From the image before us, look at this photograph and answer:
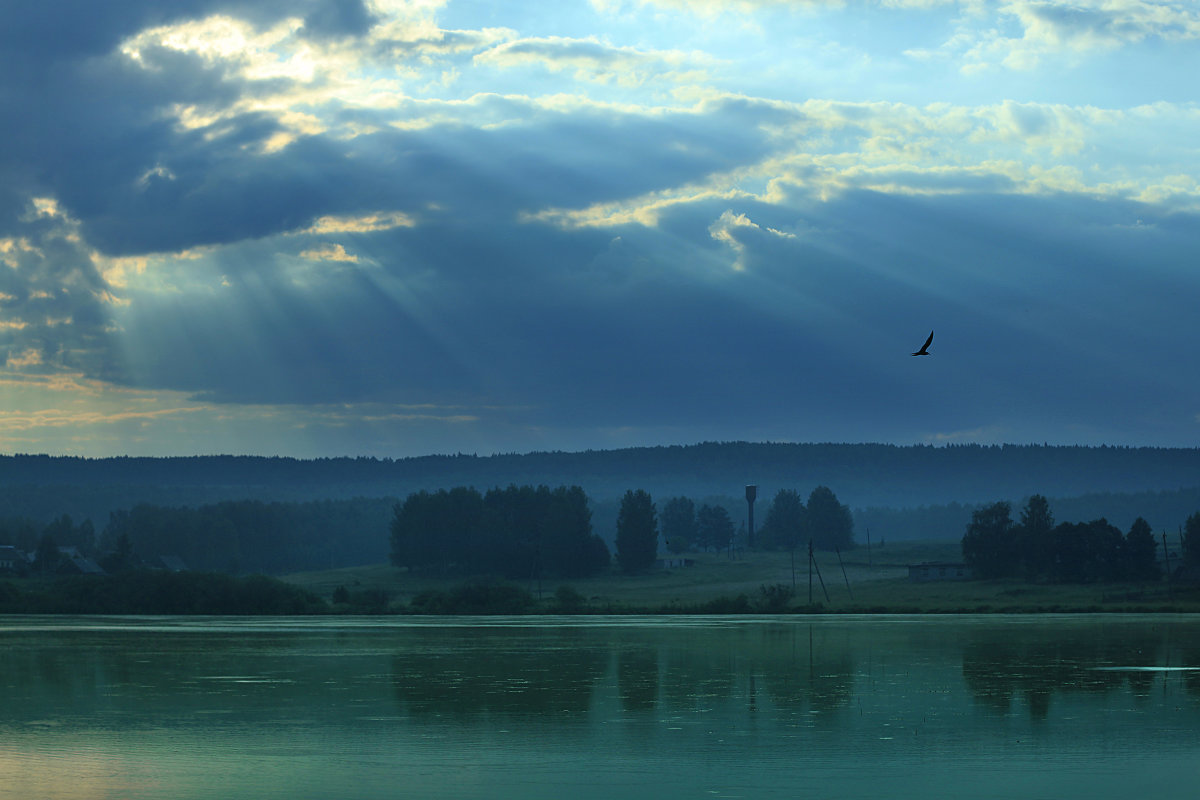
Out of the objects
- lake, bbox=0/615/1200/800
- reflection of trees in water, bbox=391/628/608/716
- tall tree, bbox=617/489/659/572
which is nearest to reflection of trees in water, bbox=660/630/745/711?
lake, bbox=0/615/1200/800

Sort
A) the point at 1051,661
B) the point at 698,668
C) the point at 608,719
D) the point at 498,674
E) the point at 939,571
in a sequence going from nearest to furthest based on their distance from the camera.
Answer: the point at 608,719, the point at 498,674, the point at 698,668, the point at 1051,661, the point at 939,571

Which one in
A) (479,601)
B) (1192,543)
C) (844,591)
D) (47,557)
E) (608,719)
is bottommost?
(844,591)

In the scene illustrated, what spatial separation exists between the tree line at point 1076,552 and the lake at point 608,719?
72687 millimetres

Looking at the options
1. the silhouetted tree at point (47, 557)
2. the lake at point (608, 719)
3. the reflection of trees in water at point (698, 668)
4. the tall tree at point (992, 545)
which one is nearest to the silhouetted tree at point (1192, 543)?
the tall tree at point (992, 545)

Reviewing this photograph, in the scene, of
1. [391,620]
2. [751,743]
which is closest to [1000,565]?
[391,620]

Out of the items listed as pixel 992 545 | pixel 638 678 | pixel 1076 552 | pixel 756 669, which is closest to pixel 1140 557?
pixel 1076 552

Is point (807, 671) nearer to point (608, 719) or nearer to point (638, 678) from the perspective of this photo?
point (638, 678)

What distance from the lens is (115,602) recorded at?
433 ft

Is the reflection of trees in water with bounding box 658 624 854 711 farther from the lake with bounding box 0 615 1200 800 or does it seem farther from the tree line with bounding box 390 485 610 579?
the tree line with bounding box 390 485 610 579

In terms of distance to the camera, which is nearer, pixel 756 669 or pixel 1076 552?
pixel 756 669

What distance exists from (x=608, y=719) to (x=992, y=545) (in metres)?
130

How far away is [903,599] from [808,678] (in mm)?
92217

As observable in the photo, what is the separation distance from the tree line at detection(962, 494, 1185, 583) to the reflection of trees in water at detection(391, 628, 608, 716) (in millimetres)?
83819

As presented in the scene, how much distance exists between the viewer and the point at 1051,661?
54594mm
